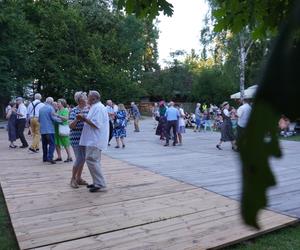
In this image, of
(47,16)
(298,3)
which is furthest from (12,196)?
(47,16)

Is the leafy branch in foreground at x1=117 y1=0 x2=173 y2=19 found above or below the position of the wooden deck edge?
above

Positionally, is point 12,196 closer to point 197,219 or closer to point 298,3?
point 197,219

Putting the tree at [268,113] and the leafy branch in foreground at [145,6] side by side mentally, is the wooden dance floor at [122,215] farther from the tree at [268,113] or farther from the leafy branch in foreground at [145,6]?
the tree at [268,113]

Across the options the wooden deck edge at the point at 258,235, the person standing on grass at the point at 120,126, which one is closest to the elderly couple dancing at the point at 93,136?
the wooden deck edge at the point at 258,235

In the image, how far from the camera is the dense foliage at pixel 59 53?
112 feet

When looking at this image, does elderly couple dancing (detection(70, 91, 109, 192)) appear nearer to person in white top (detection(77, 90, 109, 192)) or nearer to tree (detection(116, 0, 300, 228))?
person in white top (detection(77, 90, 109, 192))

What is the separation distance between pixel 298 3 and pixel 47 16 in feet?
131

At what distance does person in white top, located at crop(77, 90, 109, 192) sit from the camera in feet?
24.0

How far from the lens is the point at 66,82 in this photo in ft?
120

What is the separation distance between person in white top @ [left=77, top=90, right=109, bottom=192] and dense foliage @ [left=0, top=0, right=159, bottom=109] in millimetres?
27415

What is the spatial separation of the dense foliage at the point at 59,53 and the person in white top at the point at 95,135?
27415 mm

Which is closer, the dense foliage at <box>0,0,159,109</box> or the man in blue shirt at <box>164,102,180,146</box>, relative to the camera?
the man in blue shirt at <box>164,102,180,146</box>

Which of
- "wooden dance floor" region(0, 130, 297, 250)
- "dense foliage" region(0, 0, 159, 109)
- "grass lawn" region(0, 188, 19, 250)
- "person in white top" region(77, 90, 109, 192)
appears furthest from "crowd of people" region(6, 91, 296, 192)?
"dense foliage" region(0, 0, 159, 109)

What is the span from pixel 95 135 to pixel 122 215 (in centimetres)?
185
